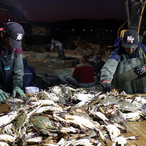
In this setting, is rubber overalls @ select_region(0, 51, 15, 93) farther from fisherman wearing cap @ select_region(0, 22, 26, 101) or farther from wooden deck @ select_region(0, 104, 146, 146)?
wooden deck @ select_region(0, 104, 146, 146)

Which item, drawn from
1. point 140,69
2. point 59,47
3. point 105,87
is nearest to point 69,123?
point 105,87

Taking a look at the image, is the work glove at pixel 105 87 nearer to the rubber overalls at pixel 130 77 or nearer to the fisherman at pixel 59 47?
the rubber overalls at pixel 130 77

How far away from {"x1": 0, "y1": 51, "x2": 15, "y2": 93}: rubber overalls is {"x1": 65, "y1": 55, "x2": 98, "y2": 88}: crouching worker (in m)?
2.26

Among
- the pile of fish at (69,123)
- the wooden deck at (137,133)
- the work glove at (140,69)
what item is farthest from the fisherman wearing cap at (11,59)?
the work glove at (140,69)

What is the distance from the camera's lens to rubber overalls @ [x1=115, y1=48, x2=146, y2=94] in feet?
8.49

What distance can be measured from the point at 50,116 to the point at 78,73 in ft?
10.7

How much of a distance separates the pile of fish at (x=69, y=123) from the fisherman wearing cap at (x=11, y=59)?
0.75 m

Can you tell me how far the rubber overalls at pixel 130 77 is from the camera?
8.49 ft

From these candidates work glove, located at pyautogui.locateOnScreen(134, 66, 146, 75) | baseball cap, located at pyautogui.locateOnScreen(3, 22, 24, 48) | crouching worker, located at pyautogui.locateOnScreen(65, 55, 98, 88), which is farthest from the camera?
crouching worker, located at pyautogui.locateOnScreen(65, 55, 98, 88)

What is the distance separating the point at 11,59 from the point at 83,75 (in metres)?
2.45

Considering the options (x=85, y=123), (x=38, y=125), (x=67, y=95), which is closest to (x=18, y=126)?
(x=38, y=125)

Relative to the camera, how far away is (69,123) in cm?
126

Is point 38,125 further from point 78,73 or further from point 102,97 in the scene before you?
point 78,73

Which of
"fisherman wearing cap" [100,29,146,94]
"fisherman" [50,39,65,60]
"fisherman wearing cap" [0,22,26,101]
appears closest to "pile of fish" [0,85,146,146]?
"fisherman wearing cap" [100,29,146,94]
